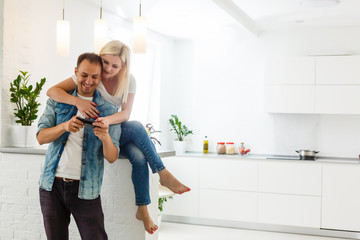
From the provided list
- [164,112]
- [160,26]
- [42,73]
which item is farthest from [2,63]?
[164,112]

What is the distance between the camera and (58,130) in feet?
7.43

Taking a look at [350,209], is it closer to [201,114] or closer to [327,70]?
[327,70]

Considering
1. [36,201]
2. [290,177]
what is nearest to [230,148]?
[290,177]

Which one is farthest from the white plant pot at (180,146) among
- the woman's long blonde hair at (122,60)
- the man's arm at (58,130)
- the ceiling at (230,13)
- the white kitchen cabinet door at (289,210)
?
the man's arm at (58,130)

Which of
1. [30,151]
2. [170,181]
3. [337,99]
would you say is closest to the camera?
[170,181]

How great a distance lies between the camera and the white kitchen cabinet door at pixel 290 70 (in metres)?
5.61

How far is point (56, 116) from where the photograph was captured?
95.0 inches

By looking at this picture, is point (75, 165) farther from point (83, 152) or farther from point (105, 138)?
point (105, 138)

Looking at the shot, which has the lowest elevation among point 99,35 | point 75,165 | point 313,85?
point 75,165

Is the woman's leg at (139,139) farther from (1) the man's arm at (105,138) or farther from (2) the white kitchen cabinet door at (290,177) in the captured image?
(2) the white kitchen cabinet door at (290,177)

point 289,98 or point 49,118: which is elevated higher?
point 289,98

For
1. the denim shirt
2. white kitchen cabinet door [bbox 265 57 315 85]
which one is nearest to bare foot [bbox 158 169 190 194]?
the denim shirt

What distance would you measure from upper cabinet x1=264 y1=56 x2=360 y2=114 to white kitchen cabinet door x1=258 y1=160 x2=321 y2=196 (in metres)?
0.74

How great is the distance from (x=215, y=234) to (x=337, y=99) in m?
2.28
